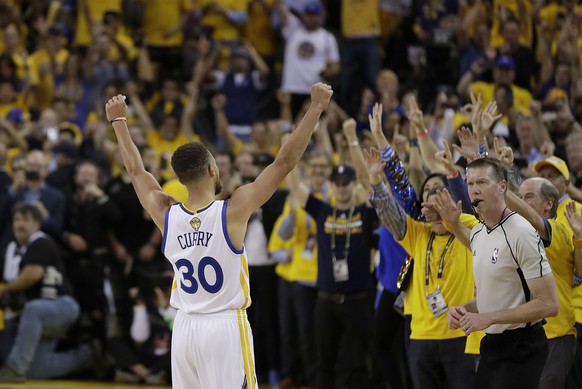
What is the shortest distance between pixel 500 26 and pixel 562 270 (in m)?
9.15

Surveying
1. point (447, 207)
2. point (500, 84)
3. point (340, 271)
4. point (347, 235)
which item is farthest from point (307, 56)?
point (447, 207)

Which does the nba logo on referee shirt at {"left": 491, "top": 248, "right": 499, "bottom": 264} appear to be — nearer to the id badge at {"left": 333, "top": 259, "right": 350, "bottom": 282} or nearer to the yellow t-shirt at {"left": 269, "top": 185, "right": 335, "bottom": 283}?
the id badge at {"left": 333, "top": 259, "right": 350, "bottom": 282}

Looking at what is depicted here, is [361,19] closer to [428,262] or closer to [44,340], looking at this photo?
[44,340]

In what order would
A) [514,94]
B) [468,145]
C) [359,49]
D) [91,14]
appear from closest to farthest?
1. [468,145]
2. [514,94]
3. [359,49]
4. [91,14]

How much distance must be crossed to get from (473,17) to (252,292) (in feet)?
21.1

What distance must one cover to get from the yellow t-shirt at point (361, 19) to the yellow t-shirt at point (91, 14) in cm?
426

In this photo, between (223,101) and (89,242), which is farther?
(223,101)

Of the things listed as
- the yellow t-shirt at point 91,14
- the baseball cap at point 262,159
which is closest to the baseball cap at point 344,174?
the baseball cap at point 262,159

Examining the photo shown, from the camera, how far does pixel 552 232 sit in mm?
8211

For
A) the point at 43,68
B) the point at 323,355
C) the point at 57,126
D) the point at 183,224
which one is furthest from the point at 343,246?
the point at 43,68

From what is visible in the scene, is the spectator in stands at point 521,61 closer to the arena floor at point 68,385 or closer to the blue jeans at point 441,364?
the arena floor at point 68,385

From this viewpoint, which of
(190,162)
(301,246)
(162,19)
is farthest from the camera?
(162,19)

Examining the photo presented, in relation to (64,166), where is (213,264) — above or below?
below

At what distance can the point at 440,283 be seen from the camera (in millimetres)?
8352
